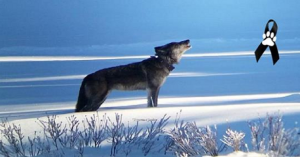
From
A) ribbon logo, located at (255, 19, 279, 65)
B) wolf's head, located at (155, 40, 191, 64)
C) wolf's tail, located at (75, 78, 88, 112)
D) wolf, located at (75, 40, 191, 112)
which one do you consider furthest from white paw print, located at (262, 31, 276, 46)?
wolf's head, located at (155, 40, 191, 64)

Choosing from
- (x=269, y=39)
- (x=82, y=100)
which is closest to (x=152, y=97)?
(x=82, y=100)

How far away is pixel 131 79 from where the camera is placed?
10.8 meters

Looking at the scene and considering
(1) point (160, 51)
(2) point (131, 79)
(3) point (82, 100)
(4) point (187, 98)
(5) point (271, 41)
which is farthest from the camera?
(4) point (187, 98)

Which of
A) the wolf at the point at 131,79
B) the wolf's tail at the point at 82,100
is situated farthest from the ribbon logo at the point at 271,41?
the wolf's tail at the point at 82,100

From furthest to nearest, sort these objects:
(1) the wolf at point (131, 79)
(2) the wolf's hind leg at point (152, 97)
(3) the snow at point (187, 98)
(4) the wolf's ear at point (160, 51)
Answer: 1. (4) the wolf's ear at point (160, 51)
2. (2) the wolf's hind leg at point (152, 97)
3. (1) the wolf at point (131, 79)
4. (3) the snow at point (187, 98)

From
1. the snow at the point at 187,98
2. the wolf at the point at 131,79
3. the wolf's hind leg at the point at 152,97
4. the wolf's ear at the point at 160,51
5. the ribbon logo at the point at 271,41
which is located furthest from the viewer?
the wolf's ear at the point at 160,51

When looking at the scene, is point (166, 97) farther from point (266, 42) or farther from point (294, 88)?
point (266, 42)

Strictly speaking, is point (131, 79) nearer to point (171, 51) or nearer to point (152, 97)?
point (152, 97)

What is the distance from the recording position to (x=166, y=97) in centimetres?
1410

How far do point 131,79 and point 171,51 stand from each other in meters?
0.89

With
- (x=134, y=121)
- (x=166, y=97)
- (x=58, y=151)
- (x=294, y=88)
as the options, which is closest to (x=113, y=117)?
(x=134, y=121)

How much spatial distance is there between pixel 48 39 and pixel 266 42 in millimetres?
54321

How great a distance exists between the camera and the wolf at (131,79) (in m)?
10.6

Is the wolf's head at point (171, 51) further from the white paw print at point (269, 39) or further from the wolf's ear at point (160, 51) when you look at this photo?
the white paw print at point (269, 39)
